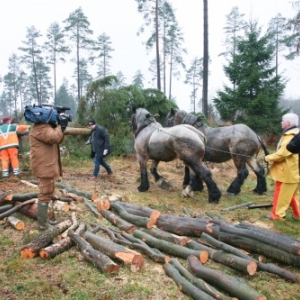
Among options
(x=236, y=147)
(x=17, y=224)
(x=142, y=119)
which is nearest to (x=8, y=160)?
(x=142, y=119)

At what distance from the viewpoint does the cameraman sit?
501cm

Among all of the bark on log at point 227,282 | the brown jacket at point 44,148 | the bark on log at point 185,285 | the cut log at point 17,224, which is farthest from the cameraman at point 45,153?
the bark on log at point 227,282

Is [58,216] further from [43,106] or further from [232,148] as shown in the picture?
[232,148]

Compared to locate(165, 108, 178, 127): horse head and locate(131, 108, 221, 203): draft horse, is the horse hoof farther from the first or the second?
locate(165, 108, 178, 127): horse head

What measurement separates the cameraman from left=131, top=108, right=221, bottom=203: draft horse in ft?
10.2

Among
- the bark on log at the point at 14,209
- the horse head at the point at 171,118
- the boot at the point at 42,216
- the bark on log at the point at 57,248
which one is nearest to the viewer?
the bark on log at the point at 57,248

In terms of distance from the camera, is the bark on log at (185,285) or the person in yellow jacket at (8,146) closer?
the bark on log at (185,285)

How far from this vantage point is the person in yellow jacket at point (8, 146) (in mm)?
8812

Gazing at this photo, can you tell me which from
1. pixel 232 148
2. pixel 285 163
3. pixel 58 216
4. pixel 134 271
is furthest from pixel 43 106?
pixel 232 148

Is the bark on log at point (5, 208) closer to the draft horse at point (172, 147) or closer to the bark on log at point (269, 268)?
the draft horse at point (172, 147)

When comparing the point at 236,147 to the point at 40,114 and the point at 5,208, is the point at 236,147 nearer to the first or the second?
the point at 40,114

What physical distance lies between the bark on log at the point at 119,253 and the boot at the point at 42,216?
3.55ft

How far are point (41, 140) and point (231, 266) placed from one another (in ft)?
10.8

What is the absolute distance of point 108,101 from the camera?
14.1 meters
